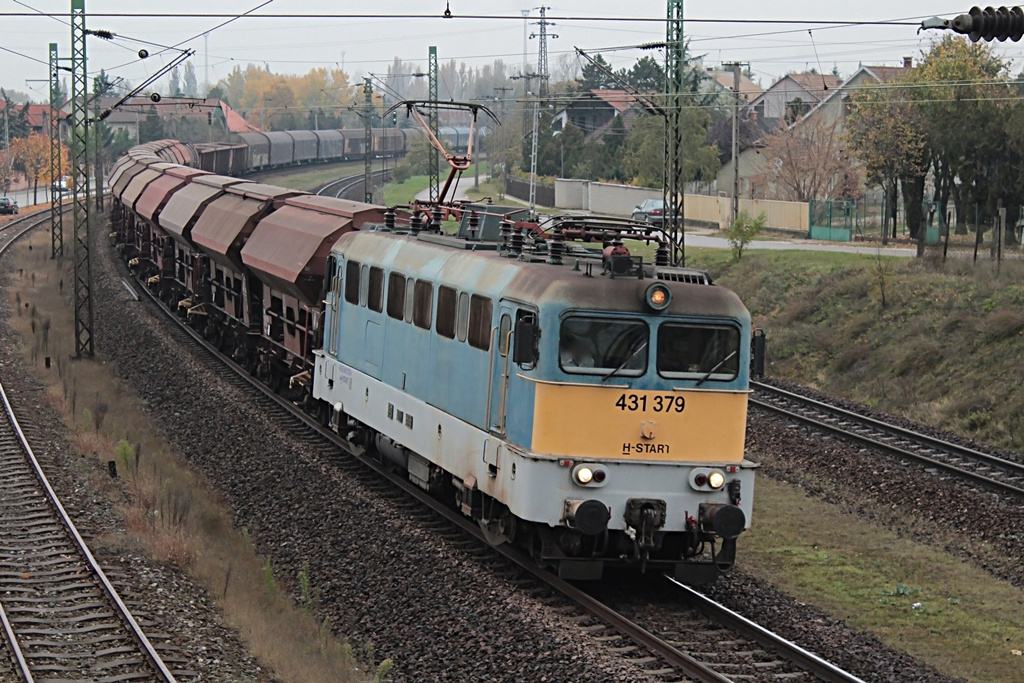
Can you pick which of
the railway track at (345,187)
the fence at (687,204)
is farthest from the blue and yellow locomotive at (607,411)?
the railway track at (345,187)

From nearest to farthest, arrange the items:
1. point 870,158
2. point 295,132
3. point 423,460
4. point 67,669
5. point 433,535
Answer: point 67,669
point 433,535
point 423,460
point 870,158
point 295,132

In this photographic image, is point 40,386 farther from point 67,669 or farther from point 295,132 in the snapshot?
point 295,132

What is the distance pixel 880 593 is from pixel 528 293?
185 inches

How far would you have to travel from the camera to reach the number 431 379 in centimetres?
1185

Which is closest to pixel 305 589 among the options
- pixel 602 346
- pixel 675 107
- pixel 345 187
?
pixel 602 346

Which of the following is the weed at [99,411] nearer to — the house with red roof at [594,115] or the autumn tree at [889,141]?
the autumn tree at [889,141]

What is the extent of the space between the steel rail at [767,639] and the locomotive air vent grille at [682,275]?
9.87ft

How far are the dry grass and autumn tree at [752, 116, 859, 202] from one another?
34652 mm

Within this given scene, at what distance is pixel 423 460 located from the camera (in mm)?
15375

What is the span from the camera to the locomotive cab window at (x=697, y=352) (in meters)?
12.0

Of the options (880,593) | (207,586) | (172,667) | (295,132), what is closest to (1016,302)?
(880,593)

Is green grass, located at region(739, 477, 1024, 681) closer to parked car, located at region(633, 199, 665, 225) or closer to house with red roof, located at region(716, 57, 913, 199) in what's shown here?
parked car, located at region(633, 199, 665, 225)

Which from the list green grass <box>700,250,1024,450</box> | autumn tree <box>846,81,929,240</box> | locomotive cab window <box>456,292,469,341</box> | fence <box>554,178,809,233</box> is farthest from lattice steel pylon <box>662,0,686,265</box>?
fence <box>554,178,809,233</box>

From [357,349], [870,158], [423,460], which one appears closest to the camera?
[423,460]
